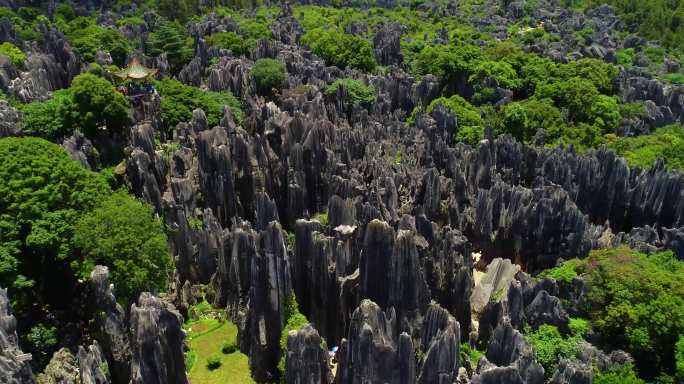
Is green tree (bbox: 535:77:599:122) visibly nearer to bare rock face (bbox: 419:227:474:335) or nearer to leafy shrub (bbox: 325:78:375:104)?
leafy shrub (bbox: 325:78:375:104)

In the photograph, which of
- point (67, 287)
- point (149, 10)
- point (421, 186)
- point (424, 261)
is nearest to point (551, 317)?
point (424, 261)

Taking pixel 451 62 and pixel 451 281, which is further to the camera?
pixel 451 62

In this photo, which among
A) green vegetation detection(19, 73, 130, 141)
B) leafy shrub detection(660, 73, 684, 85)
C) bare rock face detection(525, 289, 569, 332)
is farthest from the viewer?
leafy shrub detection(660, 73, 684, 85)

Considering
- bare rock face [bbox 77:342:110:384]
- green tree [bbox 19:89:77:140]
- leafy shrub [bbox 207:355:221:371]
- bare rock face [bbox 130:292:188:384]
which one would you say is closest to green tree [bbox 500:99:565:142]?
leafy shrub [bbox 207:355:221:371]

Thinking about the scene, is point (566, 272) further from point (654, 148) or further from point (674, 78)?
point (674, 78)

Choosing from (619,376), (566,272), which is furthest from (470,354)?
(619,376)
